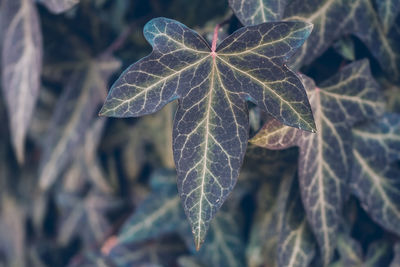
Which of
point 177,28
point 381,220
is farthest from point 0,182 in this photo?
point 381,220

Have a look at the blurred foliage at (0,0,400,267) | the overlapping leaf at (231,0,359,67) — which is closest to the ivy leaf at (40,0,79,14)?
the blurred foliage at (0,0,400,267)

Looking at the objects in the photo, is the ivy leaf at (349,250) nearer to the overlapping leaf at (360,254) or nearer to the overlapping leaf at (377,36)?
the overlapping leaf at (360,254)

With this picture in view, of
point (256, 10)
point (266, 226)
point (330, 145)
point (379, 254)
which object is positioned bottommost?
point (379, 254)

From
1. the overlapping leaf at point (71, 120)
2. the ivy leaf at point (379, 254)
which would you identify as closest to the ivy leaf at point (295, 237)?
the ivy leaf at point (379, 254)

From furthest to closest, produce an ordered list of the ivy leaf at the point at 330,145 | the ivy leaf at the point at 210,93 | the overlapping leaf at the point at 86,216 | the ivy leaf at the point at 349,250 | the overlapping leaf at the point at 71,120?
1. the overlapping leaf at the point at 86,216
2. the overlapping leaf at the point at 71,120
3. the ivy leaf at the point at 349,250
4. the ivy leaf at the point at 330,145
5. the ivy leaf at the point at 210,93

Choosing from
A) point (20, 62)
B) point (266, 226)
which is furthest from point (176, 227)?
point (20, 62)

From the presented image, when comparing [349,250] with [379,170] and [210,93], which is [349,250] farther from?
[210,93]
